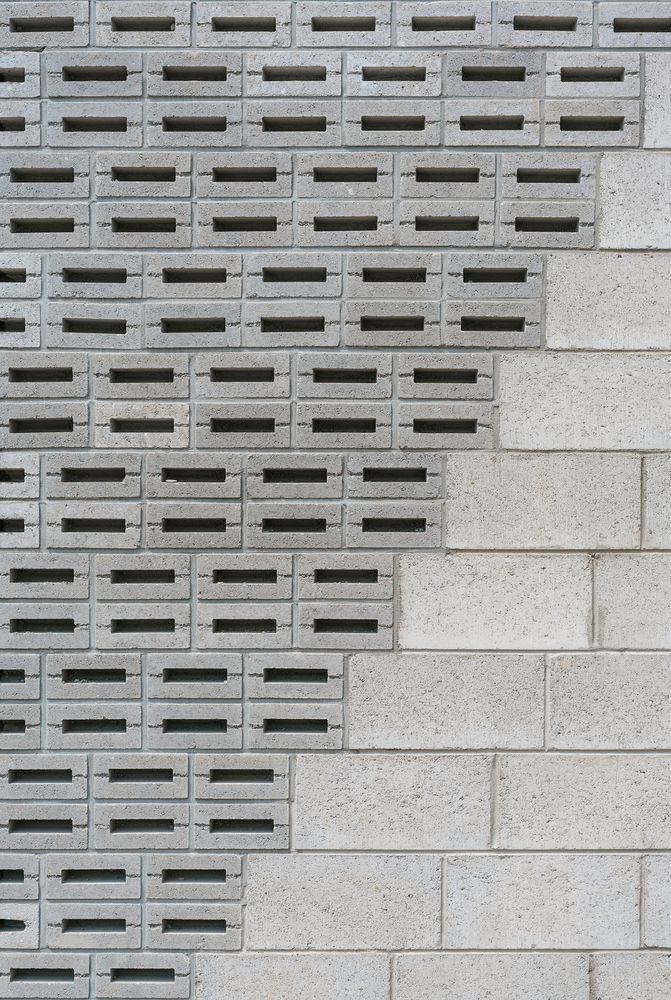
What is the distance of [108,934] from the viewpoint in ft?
9.08

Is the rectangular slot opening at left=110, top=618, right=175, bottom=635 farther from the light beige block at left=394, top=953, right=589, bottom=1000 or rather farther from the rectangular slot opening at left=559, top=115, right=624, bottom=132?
the rectangular slot opening at left=559, top=115, right=624, bottom=132

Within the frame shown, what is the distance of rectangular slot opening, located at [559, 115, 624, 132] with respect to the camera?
2779mm

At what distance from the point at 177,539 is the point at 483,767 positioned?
147 centimetres

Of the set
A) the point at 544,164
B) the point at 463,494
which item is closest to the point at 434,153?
the point at 544,164

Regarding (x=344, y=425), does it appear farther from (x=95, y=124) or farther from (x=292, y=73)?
(x=95, y=124)

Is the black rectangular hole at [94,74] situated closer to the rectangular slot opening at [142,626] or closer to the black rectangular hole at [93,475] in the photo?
the black rectangular hole at [93,475]

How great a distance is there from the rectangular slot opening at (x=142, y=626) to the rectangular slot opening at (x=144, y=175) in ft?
5.65

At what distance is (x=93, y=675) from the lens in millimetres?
2805

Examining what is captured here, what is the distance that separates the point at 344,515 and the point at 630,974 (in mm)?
2097

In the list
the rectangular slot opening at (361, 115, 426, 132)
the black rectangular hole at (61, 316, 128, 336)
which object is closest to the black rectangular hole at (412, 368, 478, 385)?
the rectangular slot opening at (361, 115, 426, 132)

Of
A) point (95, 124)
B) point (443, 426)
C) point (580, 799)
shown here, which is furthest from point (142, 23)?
point (580, 799)

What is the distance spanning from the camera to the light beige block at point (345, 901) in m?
2.74

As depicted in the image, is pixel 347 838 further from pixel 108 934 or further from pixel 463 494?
pixel 463 494

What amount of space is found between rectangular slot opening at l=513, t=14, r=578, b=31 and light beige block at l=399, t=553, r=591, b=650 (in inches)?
81.6
